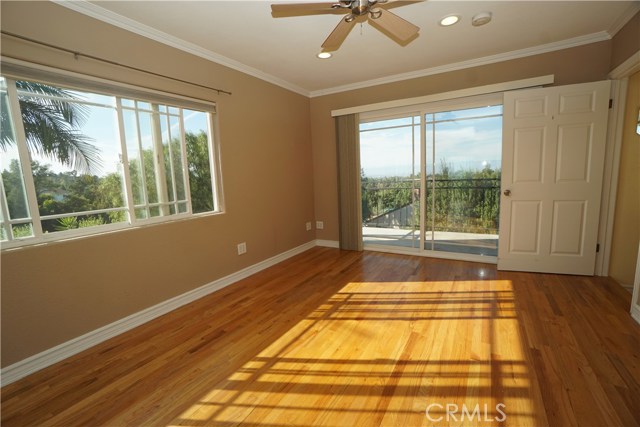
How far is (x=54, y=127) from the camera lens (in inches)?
82.0

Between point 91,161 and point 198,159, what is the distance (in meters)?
0.97

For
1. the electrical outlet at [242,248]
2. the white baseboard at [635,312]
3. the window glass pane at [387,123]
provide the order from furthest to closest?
the window glass pane at [387,123] → the electrical outlet at [242,248] → the white baseboard at [635,312]

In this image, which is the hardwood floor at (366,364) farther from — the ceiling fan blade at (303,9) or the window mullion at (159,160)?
the ceiling fan blade at (303,9)

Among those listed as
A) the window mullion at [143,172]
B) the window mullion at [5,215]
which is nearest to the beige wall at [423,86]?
the window mullion at [143,172]

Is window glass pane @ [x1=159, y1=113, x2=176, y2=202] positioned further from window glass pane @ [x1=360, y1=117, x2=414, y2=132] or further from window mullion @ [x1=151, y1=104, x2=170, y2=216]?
window glass pane @ [x1=360, y1=117, x2=414, y2=132]

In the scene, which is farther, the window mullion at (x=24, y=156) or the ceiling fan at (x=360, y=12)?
the window mullion at (x=24, y=156)

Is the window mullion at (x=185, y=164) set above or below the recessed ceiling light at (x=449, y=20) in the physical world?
below

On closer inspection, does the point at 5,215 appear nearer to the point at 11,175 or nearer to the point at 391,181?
the point at 11,175

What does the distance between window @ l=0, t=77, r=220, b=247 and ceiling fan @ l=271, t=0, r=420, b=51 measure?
1634mm

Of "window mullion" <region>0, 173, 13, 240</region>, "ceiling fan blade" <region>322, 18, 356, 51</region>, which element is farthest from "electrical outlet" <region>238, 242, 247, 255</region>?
"ceiling fan blade" <region>322, 18, 356, 51</region>

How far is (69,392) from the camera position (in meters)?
1.76

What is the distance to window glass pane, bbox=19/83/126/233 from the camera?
2.01 meters

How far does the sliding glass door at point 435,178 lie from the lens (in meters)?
3.64

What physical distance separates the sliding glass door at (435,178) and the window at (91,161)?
254 cm
